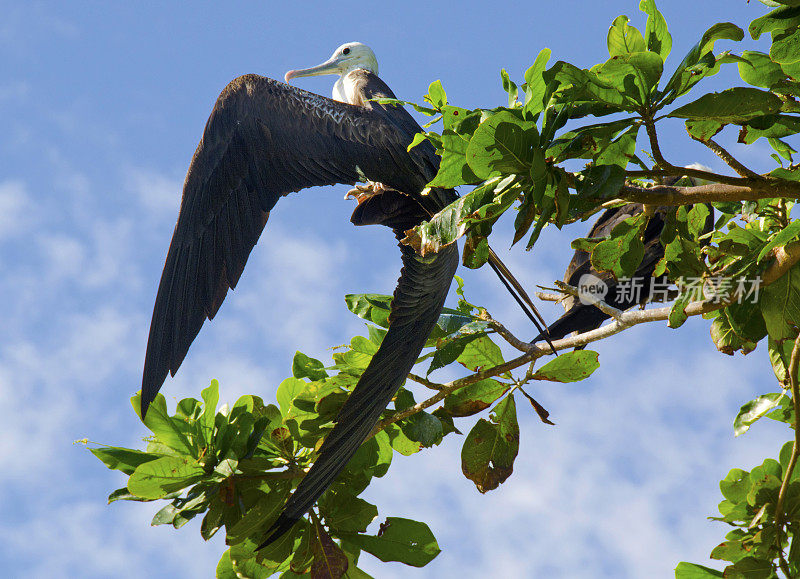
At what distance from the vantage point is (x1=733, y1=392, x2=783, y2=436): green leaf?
2434 mm

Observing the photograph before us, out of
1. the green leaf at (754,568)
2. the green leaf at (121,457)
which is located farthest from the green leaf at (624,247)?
the green leaf at (121,457)

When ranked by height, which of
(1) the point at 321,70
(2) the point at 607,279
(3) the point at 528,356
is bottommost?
(3) the point at 528,356

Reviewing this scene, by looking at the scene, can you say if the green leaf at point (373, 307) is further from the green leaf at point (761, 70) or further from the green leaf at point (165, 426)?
the green leaf at point (761, 70)

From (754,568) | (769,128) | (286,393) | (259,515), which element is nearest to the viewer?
(769,128)

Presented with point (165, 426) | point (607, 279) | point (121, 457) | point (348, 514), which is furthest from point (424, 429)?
point (607, 279)

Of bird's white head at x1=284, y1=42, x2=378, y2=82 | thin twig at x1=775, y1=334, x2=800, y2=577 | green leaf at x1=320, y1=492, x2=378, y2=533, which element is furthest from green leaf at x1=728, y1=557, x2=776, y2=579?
bird's white head at x1=284, y1=42, x2=378, y2=82

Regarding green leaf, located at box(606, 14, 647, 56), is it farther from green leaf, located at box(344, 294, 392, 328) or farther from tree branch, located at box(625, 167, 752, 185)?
green leaf, located at box(344, 294, 392, 328)

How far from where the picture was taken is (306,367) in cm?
239

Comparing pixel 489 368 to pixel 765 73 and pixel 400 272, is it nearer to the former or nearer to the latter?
pixel 400 272

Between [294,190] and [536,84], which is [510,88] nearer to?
[536,84]

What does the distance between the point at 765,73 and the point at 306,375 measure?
4.73 feet

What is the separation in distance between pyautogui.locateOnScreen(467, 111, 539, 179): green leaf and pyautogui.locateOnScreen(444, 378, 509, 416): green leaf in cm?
90

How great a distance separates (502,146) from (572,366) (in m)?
0.92

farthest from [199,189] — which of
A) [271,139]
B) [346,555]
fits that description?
[346,555]
